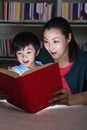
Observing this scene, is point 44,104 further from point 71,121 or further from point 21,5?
point 21,5

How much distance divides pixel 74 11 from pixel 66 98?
158 cm

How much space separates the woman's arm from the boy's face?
0.44 m

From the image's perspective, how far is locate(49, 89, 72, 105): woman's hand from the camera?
3.52 ft

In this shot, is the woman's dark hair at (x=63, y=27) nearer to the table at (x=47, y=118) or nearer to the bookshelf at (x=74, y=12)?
the table at (x=47, y=118)

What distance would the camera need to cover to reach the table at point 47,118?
2.96ft

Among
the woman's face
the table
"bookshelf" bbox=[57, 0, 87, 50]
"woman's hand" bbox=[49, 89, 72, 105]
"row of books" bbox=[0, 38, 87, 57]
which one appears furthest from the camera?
"row of books" bbox=[0, 38, 87, 57]

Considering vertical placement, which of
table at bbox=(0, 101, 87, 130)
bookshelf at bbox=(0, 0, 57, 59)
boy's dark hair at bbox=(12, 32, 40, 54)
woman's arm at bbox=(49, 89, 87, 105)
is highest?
bookshelf at bbox=(0, 0, 57, 59)

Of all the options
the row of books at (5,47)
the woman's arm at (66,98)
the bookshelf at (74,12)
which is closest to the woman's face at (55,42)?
the woman's arm at (66,98)

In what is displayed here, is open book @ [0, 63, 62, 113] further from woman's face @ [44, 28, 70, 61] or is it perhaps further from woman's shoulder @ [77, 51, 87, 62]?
woman's shoulder @ [77, 51, 87, 62]

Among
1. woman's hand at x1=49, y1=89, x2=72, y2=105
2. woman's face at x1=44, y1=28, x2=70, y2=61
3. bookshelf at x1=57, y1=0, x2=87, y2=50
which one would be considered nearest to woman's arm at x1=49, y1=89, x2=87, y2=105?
woman's hand at x1=49, y1=89, x2=72, y2=105

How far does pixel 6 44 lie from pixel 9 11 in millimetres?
333

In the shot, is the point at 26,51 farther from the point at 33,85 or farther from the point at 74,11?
the point at 74,11

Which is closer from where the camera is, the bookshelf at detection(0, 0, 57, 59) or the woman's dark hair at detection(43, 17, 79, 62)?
the woman's dark hair at detection(43, 17, 79, 62)

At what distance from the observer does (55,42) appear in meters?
1.40
